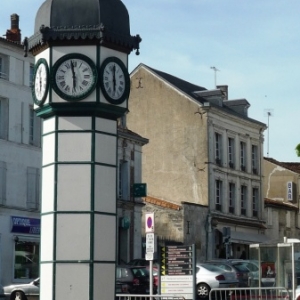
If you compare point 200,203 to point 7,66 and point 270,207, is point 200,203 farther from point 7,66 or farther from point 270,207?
point 7,66

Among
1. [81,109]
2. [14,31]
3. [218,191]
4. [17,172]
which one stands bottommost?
[81,109]

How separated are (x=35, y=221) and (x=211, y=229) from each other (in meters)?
15.7

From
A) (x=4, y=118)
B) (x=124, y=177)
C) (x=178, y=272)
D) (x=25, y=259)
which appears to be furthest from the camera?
(x=124, y=177)

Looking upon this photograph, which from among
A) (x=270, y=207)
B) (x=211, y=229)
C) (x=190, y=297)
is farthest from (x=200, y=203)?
(x=190, y=297)

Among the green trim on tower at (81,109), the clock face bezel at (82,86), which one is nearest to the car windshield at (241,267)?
the green trim on tower at (81,109)

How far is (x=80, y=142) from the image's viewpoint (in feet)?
44.1

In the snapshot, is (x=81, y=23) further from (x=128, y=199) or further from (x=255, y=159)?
(x=255, y=159)

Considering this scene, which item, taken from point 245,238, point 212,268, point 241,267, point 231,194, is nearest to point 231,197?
point 231,194

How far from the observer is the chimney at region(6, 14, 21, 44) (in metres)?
48.4

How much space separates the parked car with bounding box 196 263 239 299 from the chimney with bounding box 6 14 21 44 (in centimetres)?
1809

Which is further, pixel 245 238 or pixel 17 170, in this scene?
pixel 245 238

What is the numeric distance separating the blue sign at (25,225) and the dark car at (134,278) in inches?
397

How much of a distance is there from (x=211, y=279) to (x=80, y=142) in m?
22.1

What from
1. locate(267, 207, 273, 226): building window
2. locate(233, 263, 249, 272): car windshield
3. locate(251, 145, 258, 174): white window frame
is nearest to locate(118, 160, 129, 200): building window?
locate(233, 263, 249, 272): car windshield
